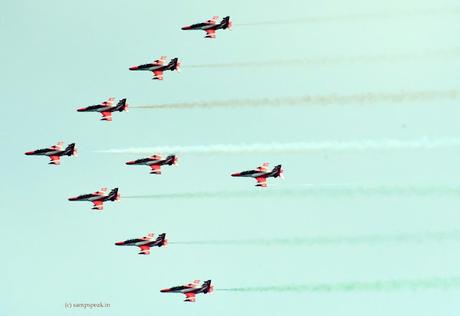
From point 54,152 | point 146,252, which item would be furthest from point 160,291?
point 54,152

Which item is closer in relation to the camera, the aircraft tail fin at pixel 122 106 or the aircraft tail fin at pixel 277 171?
the aircraft tail fin at pixel 277 171

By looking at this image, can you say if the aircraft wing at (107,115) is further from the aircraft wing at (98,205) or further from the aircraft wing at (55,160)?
the aircraft wing at (98,205)

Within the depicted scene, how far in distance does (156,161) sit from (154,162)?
0.80 ft

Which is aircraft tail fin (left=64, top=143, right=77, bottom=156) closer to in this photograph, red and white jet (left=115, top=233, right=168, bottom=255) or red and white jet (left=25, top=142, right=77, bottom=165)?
red and white jet (left=25, top=142, right=77, bottom=165)

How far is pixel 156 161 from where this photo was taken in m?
193

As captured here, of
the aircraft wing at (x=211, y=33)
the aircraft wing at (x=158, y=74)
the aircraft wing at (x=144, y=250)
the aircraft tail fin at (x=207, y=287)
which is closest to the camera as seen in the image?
the aircraft tail fin at (x=207, y=287)

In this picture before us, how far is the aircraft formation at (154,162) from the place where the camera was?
619ft

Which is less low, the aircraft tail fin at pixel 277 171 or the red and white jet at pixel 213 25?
the red and white jet at pixel 213 25

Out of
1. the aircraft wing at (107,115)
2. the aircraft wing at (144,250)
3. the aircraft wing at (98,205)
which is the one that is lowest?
the aircraft wing at (144,250)

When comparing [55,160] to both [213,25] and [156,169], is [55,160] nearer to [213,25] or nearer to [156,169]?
[156,169]

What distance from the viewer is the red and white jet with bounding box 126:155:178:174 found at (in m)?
192

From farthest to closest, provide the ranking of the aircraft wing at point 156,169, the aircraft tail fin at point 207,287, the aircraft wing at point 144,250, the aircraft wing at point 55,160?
the aircraft wing at point 55,160 → the aircraft wing at point 144,250 → the aircraft wing at point 156,169 → the aircraft tail fin at point 207,287

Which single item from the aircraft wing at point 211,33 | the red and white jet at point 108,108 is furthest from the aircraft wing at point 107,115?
the aircraft wing at point 211,33

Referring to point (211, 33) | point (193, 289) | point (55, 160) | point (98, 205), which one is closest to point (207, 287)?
point (193, 289)
